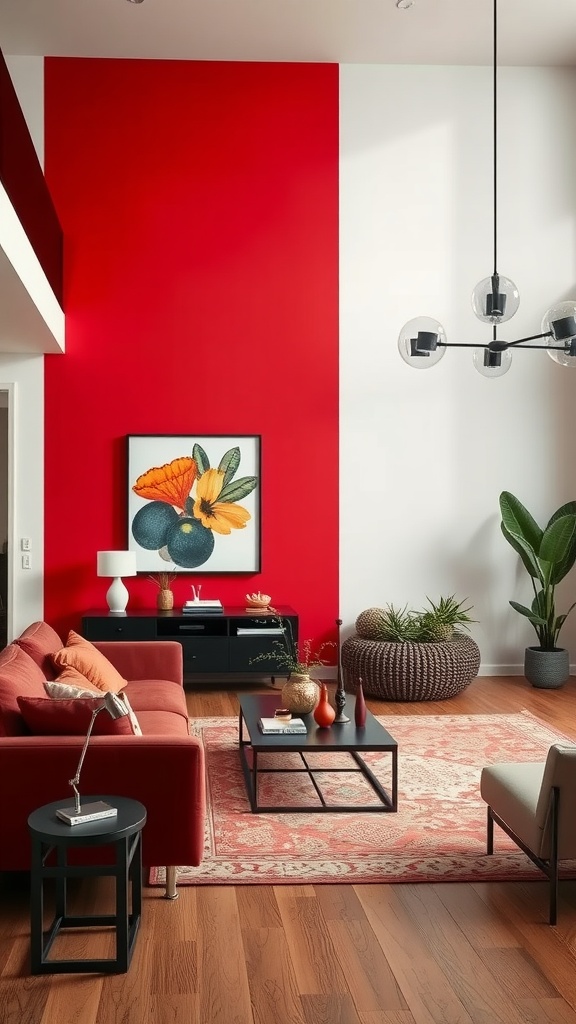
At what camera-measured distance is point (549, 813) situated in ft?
10.1

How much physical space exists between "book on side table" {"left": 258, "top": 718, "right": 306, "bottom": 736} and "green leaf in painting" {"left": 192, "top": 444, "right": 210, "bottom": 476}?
3.12 meters

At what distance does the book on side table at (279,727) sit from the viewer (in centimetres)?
433

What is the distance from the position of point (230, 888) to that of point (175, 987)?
731 mm

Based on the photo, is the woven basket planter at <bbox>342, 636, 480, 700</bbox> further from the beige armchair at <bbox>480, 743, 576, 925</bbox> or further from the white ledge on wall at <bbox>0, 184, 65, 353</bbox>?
the beige armchair at <bbox>480, 743, 576, 925</bbox>

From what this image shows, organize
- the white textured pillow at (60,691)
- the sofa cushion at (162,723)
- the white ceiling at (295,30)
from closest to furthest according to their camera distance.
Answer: the white textured pillow at (60,691) < the sofa cushion at (162,723) < the white ceiling at (295,30)

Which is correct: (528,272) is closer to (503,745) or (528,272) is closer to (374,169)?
(374,169)

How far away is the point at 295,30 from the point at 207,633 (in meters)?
4.37

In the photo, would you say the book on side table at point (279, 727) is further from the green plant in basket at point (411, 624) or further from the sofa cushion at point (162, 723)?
the green plant in basket at point (411, 624)

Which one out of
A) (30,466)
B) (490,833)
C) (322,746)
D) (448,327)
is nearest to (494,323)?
(322,746)

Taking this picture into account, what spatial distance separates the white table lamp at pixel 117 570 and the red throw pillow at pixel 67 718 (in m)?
3.48

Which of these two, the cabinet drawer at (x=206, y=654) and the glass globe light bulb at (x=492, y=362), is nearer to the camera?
→ the glass globe light bulb at (x=492, y=362)

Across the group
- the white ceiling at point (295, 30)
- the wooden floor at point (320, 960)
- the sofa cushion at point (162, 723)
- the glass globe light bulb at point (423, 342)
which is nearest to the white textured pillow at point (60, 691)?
the sofa cushion at point (162, 723)

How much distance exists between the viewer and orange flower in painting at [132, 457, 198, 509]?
23.8ft

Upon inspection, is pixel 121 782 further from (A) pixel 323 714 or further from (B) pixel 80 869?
(A) pixel 323 714
